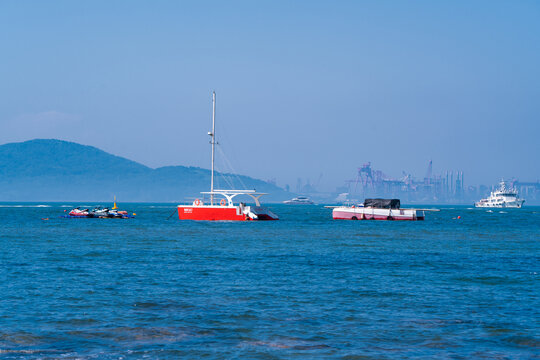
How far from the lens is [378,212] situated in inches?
5069

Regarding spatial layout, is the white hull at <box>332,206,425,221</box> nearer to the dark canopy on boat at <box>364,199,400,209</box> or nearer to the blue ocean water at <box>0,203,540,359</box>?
the dark canopy on boat at <box>364,199,400,209</box>

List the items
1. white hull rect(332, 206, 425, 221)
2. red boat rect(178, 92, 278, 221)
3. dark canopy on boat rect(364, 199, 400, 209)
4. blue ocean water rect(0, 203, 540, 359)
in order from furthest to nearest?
1. dark canopy on boat rect(364, 199, 400, 209)
2. white hull rect(332, 206, 425, 221)
3. red boat rect(178, 92, 278, 221)
4. blue ocean water rect(0, 203, 540, 359)

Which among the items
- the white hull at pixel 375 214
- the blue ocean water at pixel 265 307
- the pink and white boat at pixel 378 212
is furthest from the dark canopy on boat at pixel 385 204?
the blue ocean water at pixel 265 307

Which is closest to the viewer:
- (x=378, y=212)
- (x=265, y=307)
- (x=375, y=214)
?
(x=265, y=307)

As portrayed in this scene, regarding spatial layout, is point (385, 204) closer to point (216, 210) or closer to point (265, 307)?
point (216, 210)

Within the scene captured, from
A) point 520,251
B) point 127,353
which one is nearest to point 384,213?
point 520,251

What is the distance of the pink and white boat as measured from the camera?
12738cm

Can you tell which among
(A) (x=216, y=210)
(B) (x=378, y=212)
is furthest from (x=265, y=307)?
(B) (x=378, y=212)

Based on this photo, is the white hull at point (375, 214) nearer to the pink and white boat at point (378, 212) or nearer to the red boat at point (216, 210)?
the pink and white boat at point (378, 212)

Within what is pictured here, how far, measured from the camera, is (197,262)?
127 ft

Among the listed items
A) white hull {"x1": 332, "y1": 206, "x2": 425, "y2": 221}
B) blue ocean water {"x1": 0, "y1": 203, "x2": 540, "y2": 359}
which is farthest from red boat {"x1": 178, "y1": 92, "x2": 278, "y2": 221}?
blue ocean water {"x1": 0, "y1": 203, "x2": 540, "y2": 359}

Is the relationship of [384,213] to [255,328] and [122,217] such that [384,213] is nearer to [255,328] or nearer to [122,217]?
[122,217]

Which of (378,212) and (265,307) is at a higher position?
(378,212)

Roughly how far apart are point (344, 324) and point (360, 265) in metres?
18.3
